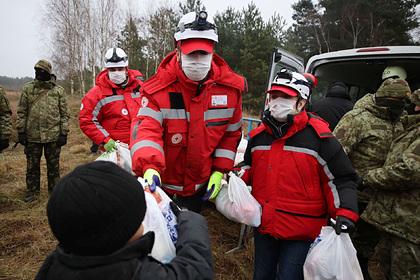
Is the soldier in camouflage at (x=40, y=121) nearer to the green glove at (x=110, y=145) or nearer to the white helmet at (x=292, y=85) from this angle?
the green glove at (x=110, y=145)

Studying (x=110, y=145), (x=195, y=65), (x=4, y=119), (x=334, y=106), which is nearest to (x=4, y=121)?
(x=4, y=119)

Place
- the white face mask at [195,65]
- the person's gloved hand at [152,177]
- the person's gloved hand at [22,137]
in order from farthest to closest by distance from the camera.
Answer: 1. the person's gloved hand at [22,137]
2. the white face mask at [195,65]
3. the person's gloved hand at [152,177]

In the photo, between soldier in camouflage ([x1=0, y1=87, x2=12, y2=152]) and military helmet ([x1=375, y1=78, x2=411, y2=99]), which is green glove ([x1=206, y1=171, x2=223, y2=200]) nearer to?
military helmet ([x1=375, y1=78, x2=411, y2=99])

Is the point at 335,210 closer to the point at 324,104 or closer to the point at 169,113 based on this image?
the point at 169,113

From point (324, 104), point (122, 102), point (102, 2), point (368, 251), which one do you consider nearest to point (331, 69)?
point (324, 104)

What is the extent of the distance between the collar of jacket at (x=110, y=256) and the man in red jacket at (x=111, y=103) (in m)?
2.71

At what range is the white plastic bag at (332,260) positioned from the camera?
171cm

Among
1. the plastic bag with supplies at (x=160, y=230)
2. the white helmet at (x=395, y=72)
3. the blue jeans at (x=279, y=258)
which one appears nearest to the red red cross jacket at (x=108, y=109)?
the blue jeans at (x=279, y=258)

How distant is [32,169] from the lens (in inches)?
185

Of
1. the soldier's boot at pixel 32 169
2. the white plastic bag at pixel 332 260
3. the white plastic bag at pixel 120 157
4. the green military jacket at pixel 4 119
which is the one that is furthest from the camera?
the soldier's boot at pixel 32 169

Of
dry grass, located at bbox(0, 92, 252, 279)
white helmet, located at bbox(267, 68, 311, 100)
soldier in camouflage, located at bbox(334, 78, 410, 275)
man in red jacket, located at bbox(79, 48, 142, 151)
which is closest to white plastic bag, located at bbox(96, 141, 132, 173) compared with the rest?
man in red jacket, located at bbox(79, 48, 142, 151)

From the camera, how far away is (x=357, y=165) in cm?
265

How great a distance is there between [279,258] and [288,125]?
0.97 m

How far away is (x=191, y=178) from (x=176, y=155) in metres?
0.20
